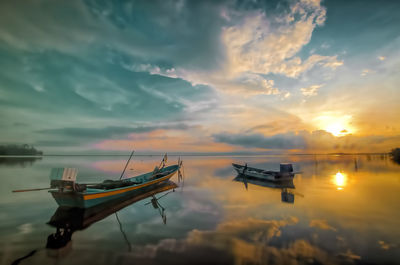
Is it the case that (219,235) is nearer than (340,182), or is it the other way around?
(219,235)

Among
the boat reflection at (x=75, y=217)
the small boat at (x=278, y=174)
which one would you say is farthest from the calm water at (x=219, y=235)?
the small boat at (x=278, y=174)

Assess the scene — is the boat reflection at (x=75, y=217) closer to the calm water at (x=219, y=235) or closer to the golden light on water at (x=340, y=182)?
the calm water at (x=219, y=235)

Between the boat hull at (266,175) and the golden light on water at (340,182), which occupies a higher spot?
the boat hull at (266,175)

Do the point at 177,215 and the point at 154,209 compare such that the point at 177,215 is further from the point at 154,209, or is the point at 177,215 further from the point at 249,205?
the point at 249,205

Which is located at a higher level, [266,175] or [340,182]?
[266,175]

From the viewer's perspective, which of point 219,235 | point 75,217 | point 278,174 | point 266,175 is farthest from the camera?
point 266,175

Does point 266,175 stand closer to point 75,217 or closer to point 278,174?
point 278,174

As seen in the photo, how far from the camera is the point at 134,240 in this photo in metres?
9.16

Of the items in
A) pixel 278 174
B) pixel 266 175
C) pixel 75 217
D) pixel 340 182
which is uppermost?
pixel 278 174

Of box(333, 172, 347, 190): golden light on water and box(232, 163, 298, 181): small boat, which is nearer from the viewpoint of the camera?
box(333, 172, 347, 190): golden light on water

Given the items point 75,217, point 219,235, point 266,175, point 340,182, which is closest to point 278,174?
point 266,175

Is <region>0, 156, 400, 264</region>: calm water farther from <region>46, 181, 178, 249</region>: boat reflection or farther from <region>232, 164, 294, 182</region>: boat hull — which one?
<region>232, 164, 294, 182</region>: boat hull

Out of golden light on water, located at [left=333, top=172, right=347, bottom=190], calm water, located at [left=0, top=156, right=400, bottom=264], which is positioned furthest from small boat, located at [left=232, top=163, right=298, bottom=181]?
calm water, located at [left=0, top=156, right=400, bottom=264]

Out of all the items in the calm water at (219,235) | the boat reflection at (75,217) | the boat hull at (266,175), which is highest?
the boat hull at (266,175)
